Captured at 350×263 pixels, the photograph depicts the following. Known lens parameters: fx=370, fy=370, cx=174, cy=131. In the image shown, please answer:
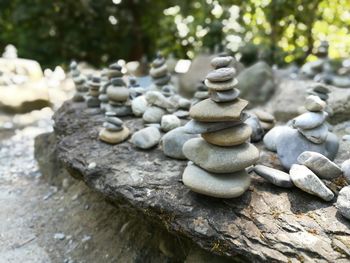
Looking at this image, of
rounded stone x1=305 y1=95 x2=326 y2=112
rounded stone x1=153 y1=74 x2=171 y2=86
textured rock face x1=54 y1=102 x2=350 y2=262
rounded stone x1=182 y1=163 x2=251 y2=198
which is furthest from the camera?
rounded stone x1=153 y1=74 x2=171 y2=86

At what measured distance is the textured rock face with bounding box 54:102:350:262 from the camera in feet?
5.83

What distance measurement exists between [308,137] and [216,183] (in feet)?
2.48

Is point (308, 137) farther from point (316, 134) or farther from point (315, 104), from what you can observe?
point (315, 104)

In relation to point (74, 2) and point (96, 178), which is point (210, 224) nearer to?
point (96, 178)

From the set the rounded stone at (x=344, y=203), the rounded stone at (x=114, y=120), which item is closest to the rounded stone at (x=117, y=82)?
the rounded stone at (x=114, y=120)

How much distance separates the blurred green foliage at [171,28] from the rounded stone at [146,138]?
353 cm

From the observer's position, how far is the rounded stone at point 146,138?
2.73 metres

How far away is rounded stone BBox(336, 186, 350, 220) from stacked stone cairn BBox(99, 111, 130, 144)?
5.35ft

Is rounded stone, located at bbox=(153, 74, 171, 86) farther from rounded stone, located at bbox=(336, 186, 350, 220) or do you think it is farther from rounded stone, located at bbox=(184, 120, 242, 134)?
rounded stone, located at bbox=(336, 186, 350, 220)

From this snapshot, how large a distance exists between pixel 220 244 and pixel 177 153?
2.69ft

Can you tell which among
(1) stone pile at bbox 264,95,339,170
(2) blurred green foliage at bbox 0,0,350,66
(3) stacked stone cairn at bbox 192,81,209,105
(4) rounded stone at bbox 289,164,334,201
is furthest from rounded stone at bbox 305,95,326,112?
(2) blurred green foliage at bbox 0,0,350,66

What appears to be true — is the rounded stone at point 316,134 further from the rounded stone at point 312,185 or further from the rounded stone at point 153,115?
the rounded stone at point 153,115

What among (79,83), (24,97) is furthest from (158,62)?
(24,97)

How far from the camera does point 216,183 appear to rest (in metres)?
1.98
